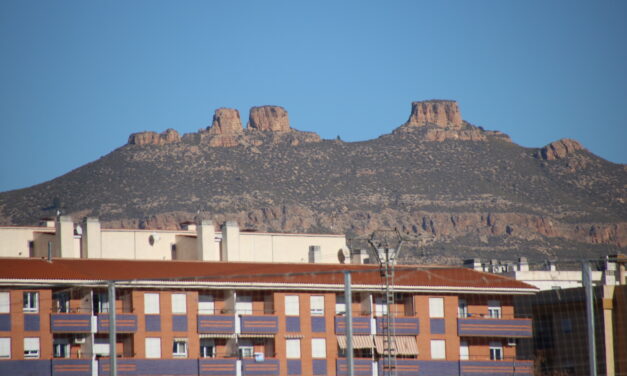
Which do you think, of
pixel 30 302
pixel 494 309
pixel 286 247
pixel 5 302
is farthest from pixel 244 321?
pixel 286 247

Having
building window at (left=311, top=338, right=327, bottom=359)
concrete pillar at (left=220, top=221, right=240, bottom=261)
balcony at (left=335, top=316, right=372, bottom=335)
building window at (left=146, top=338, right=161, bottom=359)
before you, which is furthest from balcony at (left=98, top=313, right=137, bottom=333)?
concrete pillar at (left=220, top=221, right=240, bottom=261)

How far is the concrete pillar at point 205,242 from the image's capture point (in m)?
105

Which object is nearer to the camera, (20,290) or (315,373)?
(20,290)

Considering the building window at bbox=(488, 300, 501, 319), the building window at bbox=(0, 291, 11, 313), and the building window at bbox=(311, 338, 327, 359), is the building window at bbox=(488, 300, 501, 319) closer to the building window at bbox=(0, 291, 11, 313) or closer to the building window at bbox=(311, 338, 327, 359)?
the building window at bbox=(311, 338, 327, 359)

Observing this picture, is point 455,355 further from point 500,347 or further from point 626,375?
point 626,375

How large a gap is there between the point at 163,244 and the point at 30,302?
3366 cm

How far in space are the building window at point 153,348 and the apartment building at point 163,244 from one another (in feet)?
78.5

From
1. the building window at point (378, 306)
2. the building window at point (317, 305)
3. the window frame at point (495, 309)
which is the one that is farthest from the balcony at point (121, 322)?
the window frame at point (495, 309)

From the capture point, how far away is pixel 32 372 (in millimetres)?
75125

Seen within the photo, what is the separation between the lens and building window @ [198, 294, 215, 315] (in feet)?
269

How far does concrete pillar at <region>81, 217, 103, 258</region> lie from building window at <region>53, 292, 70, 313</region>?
23574mm

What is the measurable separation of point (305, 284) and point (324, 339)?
367cm

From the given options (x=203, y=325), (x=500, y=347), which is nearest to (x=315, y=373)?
(x=203, y=325)

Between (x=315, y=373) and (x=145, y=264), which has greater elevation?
(x=145, y=264)
